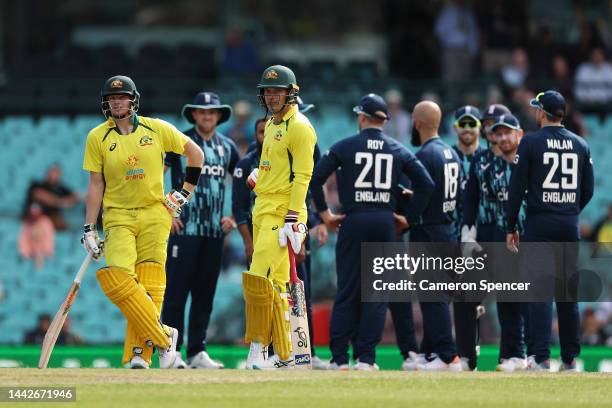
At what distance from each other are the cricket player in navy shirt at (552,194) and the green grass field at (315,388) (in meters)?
0.83

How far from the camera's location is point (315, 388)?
1088 cm

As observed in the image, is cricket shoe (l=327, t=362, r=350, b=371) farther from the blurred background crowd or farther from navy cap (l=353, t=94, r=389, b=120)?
the blurred background crowd

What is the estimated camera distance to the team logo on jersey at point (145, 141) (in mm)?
12031

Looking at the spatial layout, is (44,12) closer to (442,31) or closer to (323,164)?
(442,31)

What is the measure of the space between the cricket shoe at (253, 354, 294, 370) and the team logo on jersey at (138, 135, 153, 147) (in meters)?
1.92

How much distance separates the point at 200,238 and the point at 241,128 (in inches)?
285

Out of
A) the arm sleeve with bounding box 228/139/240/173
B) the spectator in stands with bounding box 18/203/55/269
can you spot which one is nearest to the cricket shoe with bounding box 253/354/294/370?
the arm sleeve with bounding box 228/139/240/173

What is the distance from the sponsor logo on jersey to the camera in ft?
44.7

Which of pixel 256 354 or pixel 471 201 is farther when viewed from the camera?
pixel 471 201

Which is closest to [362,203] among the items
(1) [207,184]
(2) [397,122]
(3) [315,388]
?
(1) [207,184]

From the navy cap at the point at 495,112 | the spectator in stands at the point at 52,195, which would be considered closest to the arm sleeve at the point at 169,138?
the navy cap at the point at 495,112

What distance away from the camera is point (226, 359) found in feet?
55.4

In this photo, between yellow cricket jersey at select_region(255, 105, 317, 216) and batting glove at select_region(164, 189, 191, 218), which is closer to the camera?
yellow cricket jersey at select_region(255, 105, 317, 216)

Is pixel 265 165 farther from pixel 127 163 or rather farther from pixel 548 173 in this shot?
pixel 548 173
